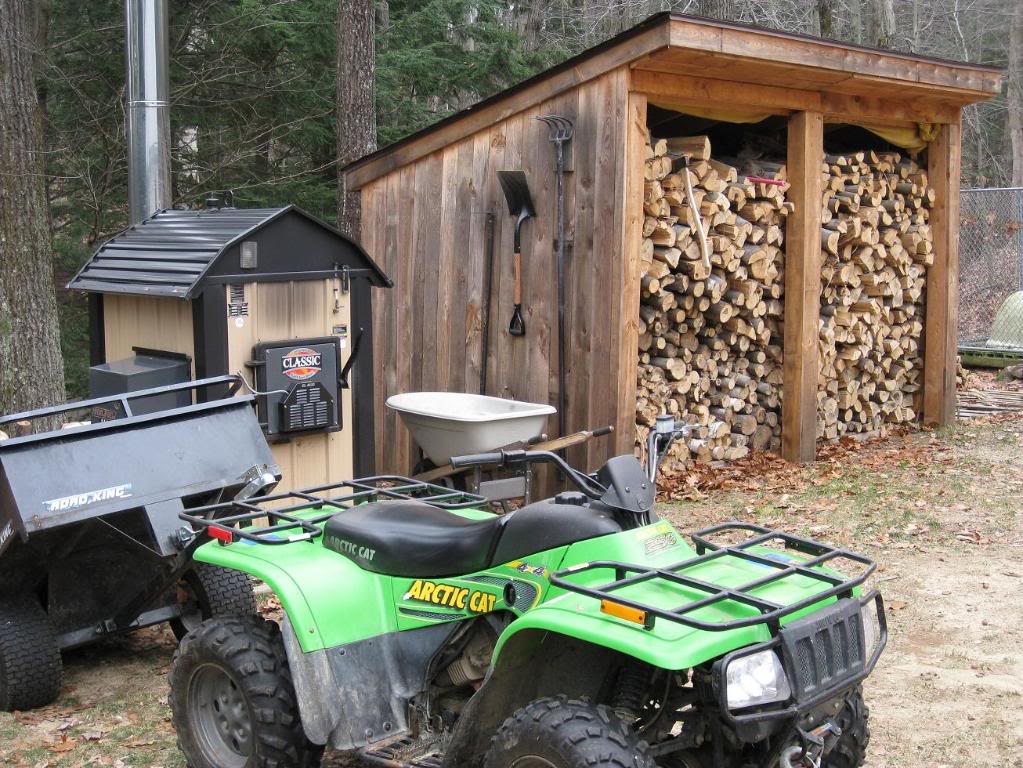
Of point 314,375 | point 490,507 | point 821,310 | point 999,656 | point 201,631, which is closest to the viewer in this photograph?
point 201,631

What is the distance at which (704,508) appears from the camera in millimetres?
7512

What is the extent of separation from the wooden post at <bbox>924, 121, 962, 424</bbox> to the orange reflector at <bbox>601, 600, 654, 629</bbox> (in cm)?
820

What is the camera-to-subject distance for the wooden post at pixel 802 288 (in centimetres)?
866

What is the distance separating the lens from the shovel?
307 inches

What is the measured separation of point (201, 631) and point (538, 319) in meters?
4.55

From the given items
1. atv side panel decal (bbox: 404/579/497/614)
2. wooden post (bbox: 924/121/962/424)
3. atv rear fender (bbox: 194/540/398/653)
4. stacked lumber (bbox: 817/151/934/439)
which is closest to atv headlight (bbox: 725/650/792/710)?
atv side panel decal (bbox: 404/579/497/614)

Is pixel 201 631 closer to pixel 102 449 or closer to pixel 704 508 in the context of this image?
pixel 102 449

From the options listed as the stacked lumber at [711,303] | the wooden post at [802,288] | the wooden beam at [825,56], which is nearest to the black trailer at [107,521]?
the wooden beam at [825,56]

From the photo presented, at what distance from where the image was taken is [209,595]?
479 centimetres

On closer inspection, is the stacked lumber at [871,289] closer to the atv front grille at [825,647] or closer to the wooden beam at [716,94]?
the wooden beam at [716,94]

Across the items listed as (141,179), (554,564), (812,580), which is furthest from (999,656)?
(141,179)

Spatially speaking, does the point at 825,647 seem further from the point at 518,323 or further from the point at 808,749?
the point at 518,323

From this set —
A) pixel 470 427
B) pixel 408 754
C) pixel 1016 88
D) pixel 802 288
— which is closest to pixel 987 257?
pixel 802 288

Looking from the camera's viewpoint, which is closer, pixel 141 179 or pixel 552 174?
pixel 141 179
